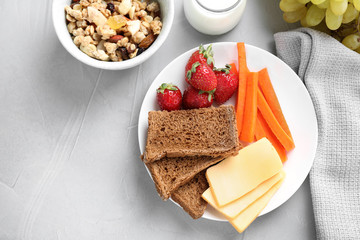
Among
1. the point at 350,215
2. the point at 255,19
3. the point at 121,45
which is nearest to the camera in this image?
the point at 121,45

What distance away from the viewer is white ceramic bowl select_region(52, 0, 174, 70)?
1185 mm

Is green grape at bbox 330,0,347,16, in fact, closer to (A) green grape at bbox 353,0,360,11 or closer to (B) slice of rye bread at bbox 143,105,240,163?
(A) green grape at bbox 353,0,360,11

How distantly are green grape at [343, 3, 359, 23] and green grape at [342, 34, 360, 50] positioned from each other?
9cm

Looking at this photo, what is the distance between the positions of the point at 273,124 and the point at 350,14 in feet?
1.47

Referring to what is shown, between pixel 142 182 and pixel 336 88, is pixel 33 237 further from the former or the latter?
pixel 336 88

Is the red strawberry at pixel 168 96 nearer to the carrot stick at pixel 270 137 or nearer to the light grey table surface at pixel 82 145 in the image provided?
the light grey table surface at pixel 82 145

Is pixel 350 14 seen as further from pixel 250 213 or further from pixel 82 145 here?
pixel 82 145

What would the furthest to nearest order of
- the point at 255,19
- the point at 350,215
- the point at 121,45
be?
the point at 255,19 → the point at 350,215 → the point at 121,45

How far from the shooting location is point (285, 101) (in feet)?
4.50

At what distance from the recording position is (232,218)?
1248 millimetres

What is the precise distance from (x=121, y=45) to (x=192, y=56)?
0.83 ft

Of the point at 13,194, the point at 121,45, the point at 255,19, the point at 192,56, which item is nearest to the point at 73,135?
the point at 13,194

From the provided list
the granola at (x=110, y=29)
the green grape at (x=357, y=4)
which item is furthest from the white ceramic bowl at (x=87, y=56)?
the green grape at (x=357, y=4)

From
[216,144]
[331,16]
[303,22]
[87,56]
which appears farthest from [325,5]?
[87,56]
